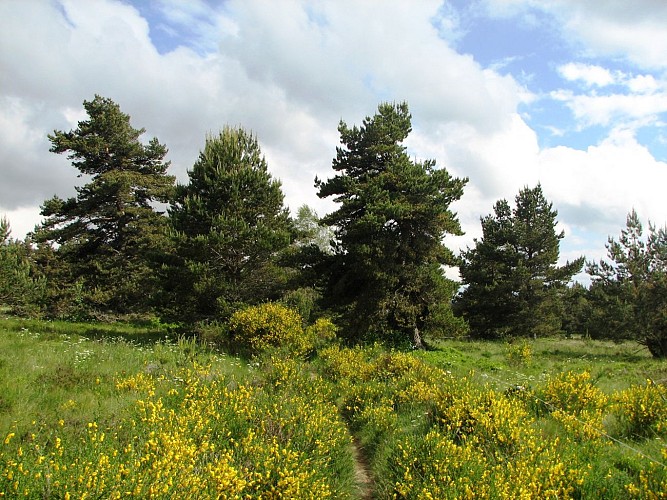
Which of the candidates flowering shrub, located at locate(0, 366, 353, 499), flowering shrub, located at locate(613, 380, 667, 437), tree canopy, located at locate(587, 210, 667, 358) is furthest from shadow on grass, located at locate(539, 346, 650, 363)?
flowering shrub, located at locate(0, 366, 353, 499)

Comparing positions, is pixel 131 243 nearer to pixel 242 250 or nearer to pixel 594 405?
pixel 242 250

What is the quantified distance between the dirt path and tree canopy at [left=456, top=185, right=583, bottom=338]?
2324cm

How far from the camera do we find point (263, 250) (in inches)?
728

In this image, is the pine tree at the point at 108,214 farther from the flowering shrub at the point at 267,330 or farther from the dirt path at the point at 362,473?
the dirt path at the point at 362,473

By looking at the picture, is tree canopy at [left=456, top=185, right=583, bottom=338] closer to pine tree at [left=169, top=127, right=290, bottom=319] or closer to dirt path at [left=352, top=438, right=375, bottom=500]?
pine tree at [left=169, top=127, right=290, bottom=319]

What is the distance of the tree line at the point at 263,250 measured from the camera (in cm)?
1792

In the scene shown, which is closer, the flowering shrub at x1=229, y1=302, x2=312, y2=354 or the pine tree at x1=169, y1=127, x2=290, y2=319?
the flowering shrub at x1=229, y1=302, x2=312, y2=354

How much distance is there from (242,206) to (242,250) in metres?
2.08

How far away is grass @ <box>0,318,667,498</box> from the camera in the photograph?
4.19m

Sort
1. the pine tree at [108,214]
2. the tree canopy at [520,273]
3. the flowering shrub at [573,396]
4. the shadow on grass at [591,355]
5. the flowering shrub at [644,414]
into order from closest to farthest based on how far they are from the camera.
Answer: the flowering shrub at [644,414]
the flowering shrub at [573,396]
the shadow on grass at [591,355]
the pine tree at [108,214]
the tree canopy at [520,273]

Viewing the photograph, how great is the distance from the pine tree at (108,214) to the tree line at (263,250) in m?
0.09

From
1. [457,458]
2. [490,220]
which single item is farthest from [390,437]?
[490,220]

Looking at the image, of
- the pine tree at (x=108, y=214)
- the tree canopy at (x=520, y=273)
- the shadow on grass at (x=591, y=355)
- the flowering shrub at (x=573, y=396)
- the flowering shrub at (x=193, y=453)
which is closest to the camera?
the flowering shrub at (x=193, y=453)

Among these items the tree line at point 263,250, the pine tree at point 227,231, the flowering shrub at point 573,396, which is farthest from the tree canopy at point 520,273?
the flowering shrub at point 573,396
